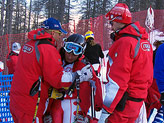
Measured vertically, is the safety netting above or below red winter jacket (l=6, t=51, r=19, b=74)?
above

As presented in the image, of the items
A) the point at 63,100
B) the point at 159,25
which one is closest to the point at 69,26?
the point at 159,25

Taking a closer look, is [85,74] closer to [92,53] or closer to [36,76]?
[36,76]

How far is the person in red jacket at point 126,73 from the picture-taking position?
6.43ft

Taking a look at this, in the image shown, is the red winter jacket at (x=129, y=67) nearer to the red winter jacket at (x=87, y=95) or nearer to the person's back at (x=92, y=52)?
the red winter jacket at (x=87, y=95)

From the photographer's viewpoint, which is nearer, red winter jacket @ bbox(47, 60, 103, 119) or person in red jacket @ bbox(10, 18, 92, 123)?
person in red jacket @ bbox(10, 18, 92, 123)

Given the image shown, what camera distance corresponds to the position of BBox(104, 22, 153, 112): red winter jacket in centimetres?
195

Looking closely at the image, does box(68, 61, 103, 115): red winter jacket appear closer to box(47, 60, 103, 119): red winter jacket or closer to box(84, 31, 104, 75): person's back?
box(47, 60, 103, 119): red winter jacket


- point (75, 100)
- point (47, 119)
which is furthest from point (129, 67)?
point (47, 119)

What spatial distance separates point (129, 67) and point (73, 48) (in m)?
0.84

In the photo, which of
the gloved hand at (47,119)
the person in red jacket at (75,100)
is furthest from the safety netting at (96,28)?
the gloved hand at (47,119)

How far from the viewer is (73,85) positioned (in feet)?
7.55

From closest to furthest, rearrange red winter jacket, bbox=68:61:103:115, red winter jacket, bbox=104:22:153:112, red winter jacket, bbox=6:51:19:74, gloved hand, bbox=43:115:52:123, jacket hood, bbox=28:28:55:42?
red winter jacket, bbox=104:22:153:112
jacket hood, bbox=28:28:55:42
red winter jacket, bbox=68:61:103:115
gloved hand, bbox=43:115:52:123
red winter jacket, bbox=6:51:19:74

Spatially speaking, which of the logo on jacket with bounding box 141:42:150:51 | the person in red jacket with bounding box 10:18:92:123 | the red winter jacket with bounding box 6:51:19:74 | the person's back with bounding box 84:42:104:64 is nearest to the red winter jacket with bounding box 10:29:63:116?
the person in red jacket with bounding box 10:18:92:123

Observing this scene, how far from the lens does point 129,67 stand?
1983mm
